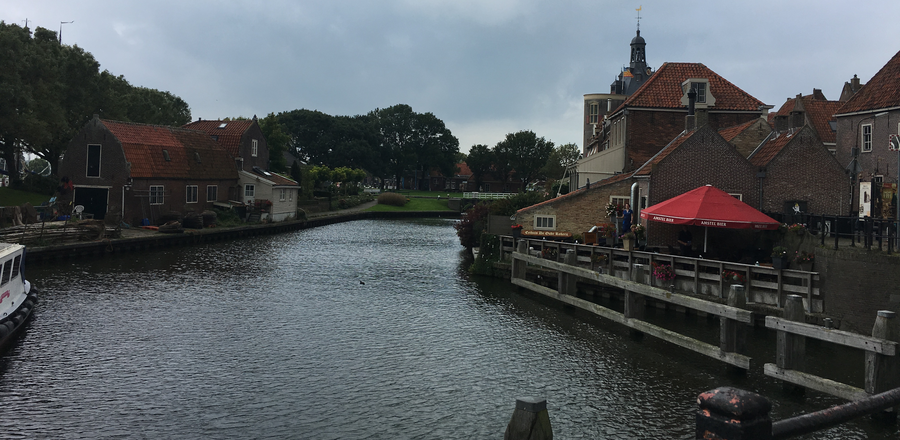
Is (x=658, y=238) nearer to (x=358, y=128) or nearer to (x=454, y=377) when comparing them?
(x=454, y=377)

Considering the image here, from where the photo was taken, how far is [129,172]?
49656 mm

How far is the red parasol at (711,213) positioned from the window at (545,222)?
7.71 metres

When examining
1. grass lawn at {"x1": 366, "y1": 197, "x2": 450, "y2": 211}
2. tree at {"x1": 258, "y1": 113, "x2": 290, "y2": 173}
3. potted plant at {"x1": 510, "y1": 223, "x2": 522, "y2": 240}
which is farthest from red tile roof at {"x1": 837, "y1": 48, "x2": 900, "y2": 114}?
grass lawn at {"x1": 366, "y1": 197, "x2": 450, "y2": 211}

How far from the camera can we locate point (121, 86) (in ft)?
233

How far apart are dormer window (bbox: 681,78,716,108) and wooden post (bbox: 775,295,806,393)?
27.7 metres

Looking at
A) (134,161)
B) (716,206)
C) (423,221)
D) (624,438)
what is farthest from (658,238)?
(423,221)

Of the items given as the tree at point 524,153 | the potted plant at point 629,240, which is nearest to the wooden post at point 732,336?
the potted plant at point 629,240

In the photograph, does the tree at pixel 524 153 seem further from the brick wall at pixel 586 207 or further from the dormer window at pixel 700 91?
the brick wall at pixel 586 207

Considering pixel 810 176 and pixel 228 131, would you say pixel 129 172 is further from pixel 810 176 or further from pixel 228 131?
pixel 810 176

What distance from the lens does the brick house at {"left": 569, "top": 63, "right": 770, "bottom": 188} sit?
40.9 m

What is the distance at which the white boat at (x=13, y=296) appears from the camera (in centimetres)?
1981

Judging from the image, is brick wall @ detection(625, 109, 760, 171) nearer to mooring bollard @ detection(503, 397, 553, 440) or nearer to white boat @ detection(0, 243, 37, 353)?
white boat @ detection(0, 243, 37, 353)

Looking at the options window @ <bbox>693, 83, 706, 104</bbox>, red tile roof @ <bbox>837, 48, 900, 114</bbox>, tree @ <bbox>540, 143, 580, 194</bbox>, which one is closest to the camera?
red tile roof @ <bbox>837, 48, 900, 114</bbox>

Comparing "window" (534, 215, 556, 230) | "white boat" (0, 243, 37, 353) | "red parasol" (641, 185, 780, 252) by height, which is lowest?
"white boat" (0, 243, 37, 353)
